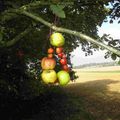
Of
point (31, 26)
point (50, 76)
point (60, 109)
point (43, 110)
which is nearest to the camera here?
point (50, 76)

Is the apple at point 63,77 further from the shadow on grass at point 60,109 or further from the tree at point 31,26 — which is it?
the shadow on grass at point 60,109

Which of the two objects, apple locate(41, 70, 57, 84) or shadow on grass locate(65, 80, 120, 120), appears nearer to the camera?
apple locate(41, 70, 57, 84)

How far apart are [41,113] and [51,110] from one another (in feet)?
4.91

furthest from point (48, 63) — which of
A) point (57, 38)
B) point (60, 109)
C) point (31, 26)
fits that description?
point (60, 109)

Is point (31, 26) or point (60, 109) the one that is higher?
point (31, 26)

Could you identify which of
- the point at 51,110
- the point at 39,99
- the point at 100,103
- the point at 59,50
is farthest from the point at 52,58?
the point at 100,103

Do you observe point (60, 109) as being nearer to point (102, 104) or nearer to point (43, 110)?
point (43, 110)

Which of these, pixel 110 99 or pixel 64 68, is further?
pixel 110 99

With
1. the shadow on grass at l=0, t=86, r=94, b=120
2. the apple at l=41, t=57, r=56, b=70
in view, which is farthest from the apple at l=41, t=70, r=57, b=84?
the shadow on grass at l=0, t=86, r=94, b=120

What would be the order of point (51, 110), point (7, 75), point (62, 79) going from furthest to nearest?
point (51, 110) → point (7, 75) → point (62, 79)

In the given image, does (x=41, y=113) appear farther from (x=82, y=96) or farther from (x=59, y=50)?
(x=59, y=50)

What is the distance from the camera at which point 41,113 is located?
894 inches

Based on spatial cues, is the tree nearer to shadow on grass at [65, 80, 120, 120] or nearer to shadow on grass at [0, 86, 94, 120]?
shadow on grass at [0, 86, 94, 120]

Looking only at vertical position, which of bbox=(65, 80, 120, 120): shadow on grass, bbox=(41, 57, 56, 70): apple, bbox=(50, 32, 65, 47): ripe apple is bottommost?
bbox=(65, 80, 120, 120): shadow on grass
